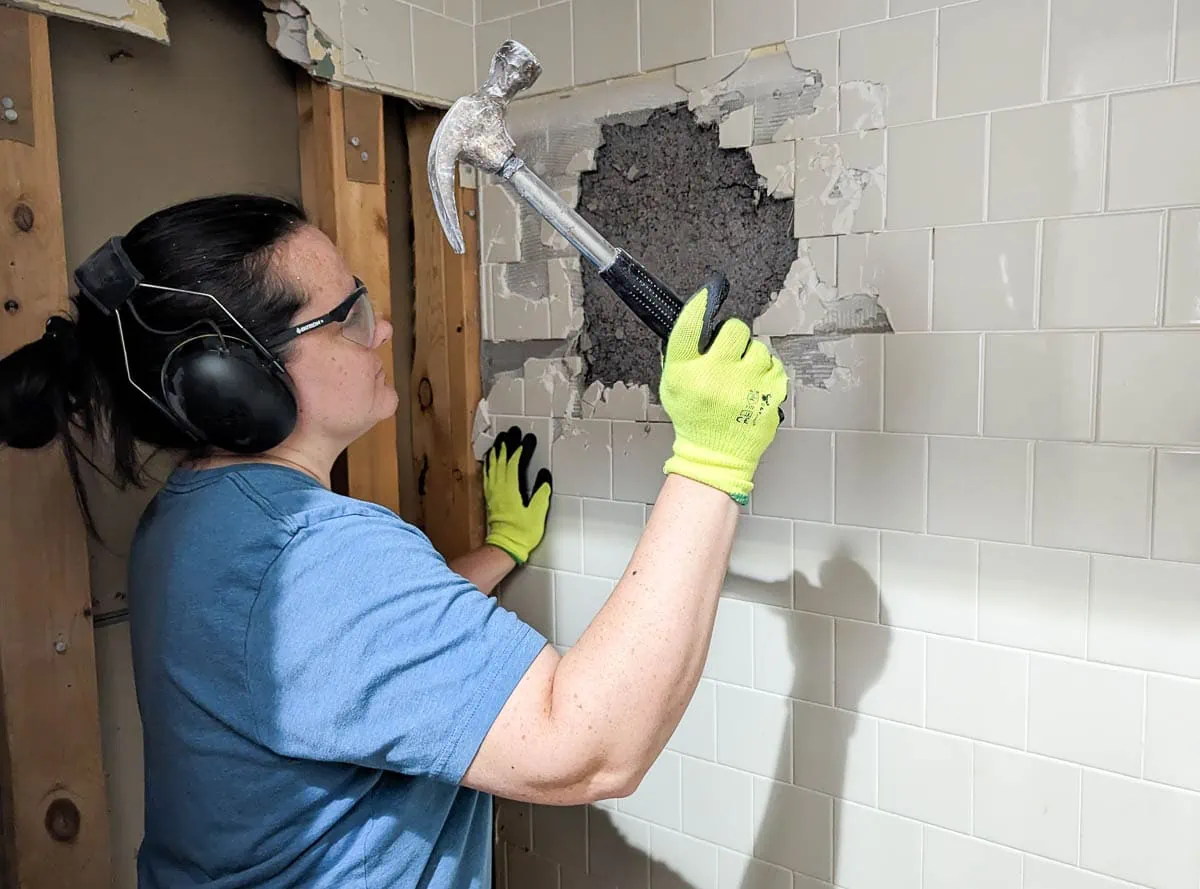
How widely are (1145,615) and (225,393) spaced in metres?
1.34

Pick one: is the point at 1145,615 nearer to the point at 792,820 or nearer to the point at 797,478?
the point at 797,478

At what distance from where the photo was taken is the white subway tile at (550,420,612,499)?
190cm

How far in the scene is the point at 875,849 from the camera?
Answer: 1598mm

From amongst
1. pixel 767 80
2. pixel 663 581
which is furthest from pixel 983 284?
pixel 663 581

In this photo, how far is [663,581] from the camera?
0.97 meters

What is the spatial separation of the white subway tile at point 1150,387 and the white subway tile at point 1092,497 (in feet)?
0.11

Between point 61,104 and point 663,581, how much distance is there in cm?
138

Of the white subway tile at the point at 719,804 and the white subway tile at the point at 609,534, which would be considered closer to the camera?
the white subway tile at the point at 719,804

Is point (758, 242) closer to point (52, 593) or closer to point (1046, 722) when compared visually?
point (1046, 722)

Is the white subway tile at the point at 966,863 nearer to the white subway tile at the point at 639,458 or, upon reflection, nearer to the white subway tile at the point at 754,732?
the white subway tile at the point at 754,732

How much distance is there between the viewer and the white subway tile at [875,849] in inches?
61.4

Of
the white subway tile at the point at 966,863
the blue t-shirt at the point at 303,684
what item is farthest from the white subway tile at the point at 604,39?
the white subway tile at the point at 966,863

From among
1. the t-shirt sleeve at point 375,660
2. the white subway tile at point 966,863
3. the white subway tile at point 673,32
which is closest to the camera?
the t-shirt sleeve at point 375,660

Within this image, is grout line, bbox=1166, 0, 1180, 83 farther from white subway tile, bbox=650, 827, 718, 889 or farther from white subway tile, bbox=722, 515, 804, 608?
white subway tile, bbox=650, 827, 718, 889
